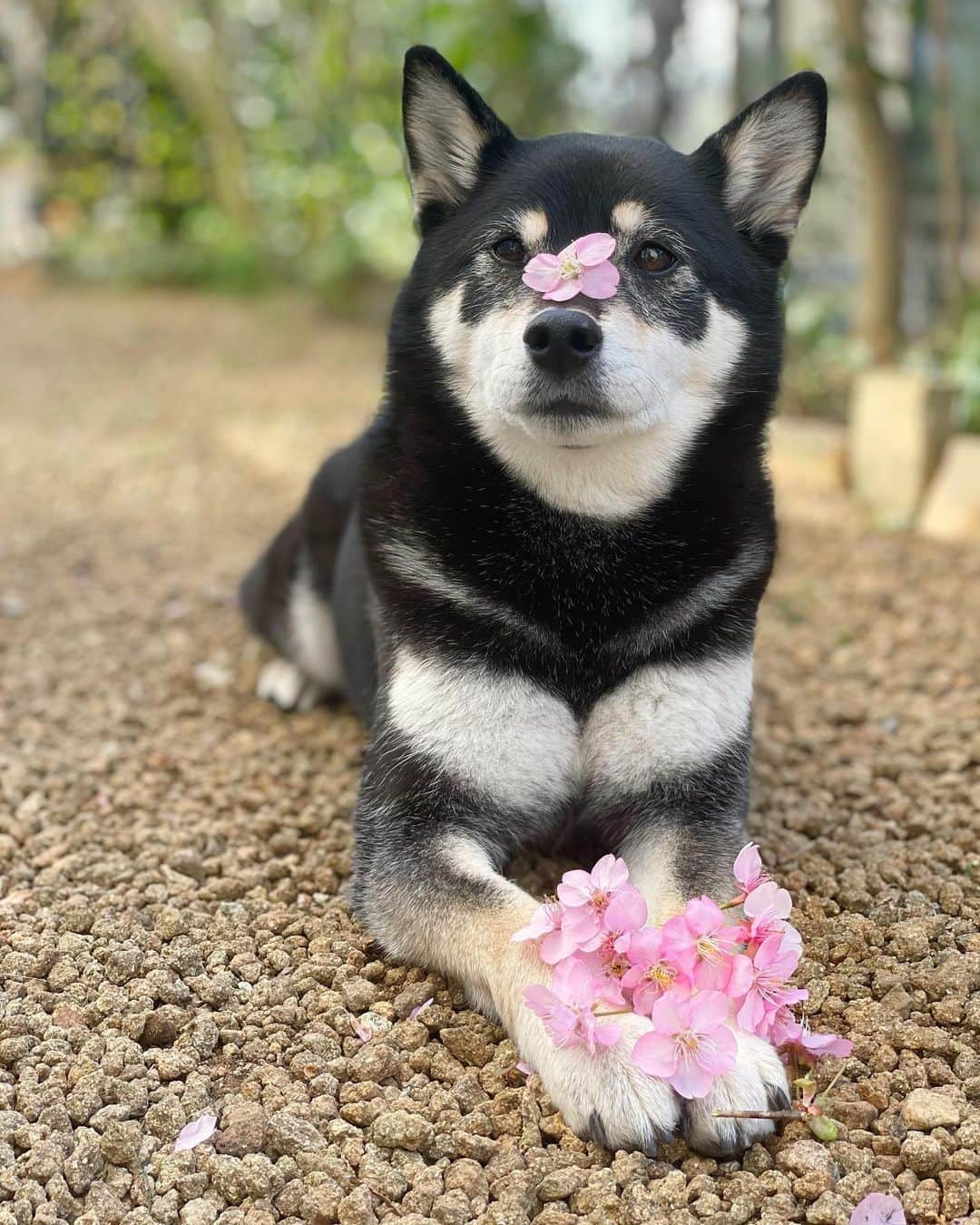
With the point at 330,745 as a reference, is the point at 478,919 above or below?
above

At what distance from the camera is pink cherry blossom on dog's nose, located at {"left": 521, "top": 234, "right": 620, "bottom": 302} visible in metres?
2.24

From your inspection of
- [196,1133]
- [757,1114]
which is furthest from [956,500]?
[196,1133]

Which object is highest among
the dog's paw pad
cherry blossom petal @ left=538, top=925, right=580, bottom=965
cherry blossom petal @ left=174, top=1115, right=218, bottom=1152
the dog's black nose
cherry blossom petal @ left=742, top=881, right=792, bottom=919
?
the dog's black nose

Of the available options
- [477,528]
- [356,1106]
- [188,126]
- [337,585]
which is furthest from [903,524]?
[188,126]

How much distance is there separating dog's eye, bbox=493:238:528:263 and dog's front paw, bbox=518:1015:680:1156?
1416 mm

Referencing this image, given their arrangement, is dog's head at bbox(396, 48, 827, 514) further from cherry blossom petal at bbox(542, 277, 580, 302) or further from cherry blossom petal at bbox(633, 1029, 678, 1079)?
cherry blossom petal at bbox(633, 1029, 678, 1079)

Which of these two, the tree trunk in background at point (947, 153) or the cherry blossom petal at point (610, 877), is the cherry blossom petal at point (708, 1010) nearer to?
the cherry blossom petal at point (610, 877)

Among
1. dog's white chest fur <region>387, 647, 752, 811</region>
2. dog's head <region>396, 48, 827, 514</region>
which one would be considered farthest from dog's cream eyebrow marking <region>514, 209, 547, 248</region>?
dog's white chest fur <region>387, 647, 752, 811</region>

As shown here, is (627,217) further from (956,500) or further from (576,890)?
(956,500)

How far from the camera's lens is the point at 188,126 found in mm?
14555

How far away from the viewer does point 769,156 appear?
259 centimetres

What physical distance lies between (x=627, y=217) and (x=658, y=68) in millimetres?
6544

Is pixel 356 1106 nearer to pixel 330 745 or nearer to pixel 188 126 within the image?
pixel 330 745

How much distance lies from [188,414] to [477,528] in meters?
5.86
